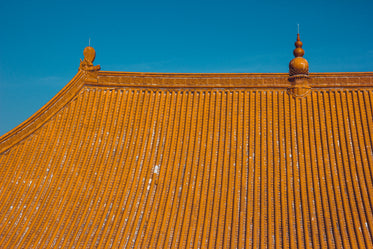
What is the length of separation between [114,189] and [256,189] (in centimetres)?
385

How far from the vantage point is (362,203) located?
1145 centimetres

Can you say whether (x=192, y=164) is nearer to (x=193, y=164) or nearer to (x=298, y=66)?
(x=193, y=164)

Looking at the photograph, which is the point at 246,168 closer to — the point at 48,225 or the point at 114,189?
the point at 114,189

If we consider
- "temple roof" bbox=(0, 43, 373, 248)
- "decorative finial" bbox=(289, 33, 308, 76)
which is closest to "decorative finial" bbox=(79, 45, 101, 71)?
"temple roof" bbox=(0, 43, 373, 248)

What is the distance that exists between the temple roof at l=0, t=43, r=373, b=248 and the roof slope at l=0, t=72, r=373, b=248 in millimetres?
35

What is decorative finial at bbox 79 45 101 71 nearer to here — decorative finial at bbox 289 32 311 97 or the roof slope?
the roof slope

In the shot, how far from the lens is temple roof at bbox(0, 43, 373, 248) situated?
11.3m

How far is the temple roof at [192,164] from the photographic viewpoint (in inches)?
447

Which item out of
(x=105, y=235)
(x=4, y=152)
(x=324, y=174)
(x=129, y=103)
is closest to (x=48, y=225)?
(x=105, y=235)

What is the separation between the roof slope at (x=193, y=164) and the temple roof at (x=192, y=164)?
35 millimetres

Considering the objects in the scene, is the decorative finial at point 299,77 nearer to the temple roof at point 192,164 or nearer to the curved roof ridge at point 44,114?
the temple roof at point 192,164

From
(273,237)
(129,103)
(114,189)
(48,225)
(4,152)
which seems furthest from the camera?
(129,103)

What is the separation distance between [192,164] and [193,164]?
1.1 inches

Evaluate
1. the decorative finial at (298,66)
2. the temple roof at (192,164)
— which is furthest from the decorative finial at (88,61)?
the decorative finial at (298,66)
